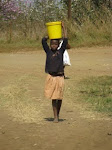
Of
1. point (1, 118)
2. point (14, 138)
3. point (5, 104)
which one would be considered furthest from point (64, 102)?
point (14, 138)

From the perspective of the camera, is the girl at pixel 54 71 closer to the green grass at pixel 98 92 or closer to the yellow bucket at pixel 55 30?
the yellow bucket at pixel 55 30

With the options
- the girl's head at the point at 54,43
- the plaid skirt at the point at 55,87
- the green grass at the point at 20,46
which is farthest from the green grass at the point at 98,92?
the green grass at the point at 20,46

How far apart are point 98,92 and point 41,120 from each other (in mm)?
2492

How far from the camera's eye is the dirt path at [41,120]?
6371 mm

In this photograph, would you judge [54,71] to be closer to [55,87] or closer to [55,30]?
[55,87]

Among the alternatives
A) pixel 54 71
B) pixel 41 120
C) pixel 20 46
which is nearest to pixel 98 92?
pixel 41 120

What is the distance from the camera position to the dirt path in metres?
6.37

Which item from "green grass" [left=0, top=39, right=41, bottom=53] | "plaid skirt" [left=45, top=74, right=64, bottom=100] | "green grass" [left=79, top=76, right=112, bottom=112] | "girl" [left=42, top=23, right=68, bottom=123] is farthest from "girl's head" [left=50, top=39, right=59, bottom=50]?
"green grass" [left=0, top=39, right=41, bottom=53]

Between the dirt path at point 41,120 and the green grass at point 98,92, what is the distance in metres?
0.22

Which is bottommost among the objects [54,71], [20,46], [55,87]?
[20,46]

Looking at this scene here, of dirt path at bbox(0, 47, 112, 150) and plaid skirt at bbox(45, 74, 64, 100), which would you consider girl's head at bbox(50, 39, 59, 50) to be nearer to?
plaid skirt at bbox(45, 74, 64, 100)

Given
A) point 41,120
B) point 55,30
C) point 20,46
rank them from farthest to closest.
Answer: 1. point 20,46
2. point 41,120
3. point 55,30

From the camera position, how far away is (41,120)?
770cm

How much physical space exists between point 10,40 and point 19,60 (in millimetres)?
4631
